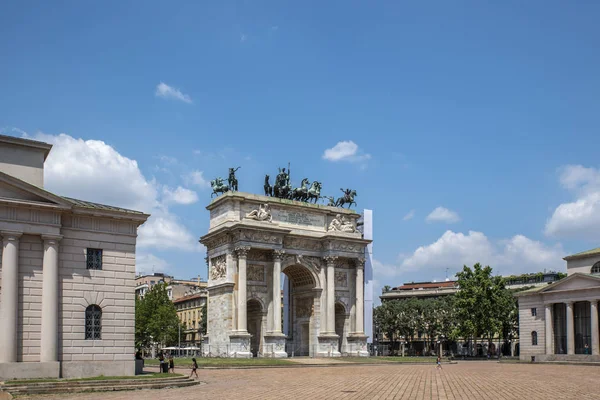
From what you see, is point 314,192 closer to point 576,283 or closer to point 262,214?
point 262,214

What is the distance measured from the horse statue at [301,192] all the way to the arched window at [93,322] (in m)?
44.6

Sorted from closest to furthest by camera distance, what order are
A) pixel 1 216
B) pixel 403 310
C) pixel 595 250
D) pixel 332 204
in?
pixel 1 216 → pixel 595 250 → pixel 332 204 → pixel 403 310

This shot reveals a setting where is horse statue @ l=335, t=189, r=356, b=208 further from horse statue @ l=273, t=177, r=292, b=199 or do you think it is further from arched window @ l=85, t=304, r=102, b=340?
arched window @ l=85, t=304, r=102, b=340

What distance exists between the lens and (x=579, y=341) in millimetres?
69188

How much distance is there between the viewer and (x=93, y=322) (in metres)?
34.9

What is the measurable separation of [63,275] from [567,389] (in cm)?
2433

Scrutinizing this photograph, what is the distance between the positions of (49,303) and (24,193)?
5.46 meters

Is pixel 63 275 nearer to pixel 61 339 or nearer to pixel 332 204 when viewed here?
pixel 61 339

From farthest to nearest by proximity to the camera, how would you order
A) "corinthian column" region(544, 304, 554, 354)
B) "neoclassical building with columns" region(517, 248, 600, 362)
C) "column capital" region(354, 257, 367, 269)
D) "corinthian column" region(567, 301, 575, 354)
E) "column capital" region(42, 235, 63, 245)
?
"column capital" region(354, 257, 367, 269), "corinthian column" region(544, 304, 554, 354), "corinthian column" region(567, 301, 575, 354), "neoclassical building with columns" region(517, 248, 600, 362), "column capital" region(42, 235, 63, 245)

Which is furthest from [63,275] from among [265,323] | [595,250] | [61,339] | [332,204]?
[595,250]

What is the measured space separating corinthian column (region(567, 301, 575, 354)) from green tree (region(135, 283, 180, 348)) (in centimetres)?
4684

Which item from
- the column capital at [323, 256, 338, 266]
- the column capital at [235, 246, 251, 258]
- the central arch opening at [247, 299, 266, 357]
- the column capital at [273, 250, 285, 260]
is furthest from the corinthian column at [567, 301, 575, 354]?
the column capital at [235, 246, 251, 258]

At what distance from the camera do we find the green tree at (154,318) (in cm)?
8531

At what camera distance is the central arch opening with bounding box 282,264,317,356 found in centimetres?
7700
